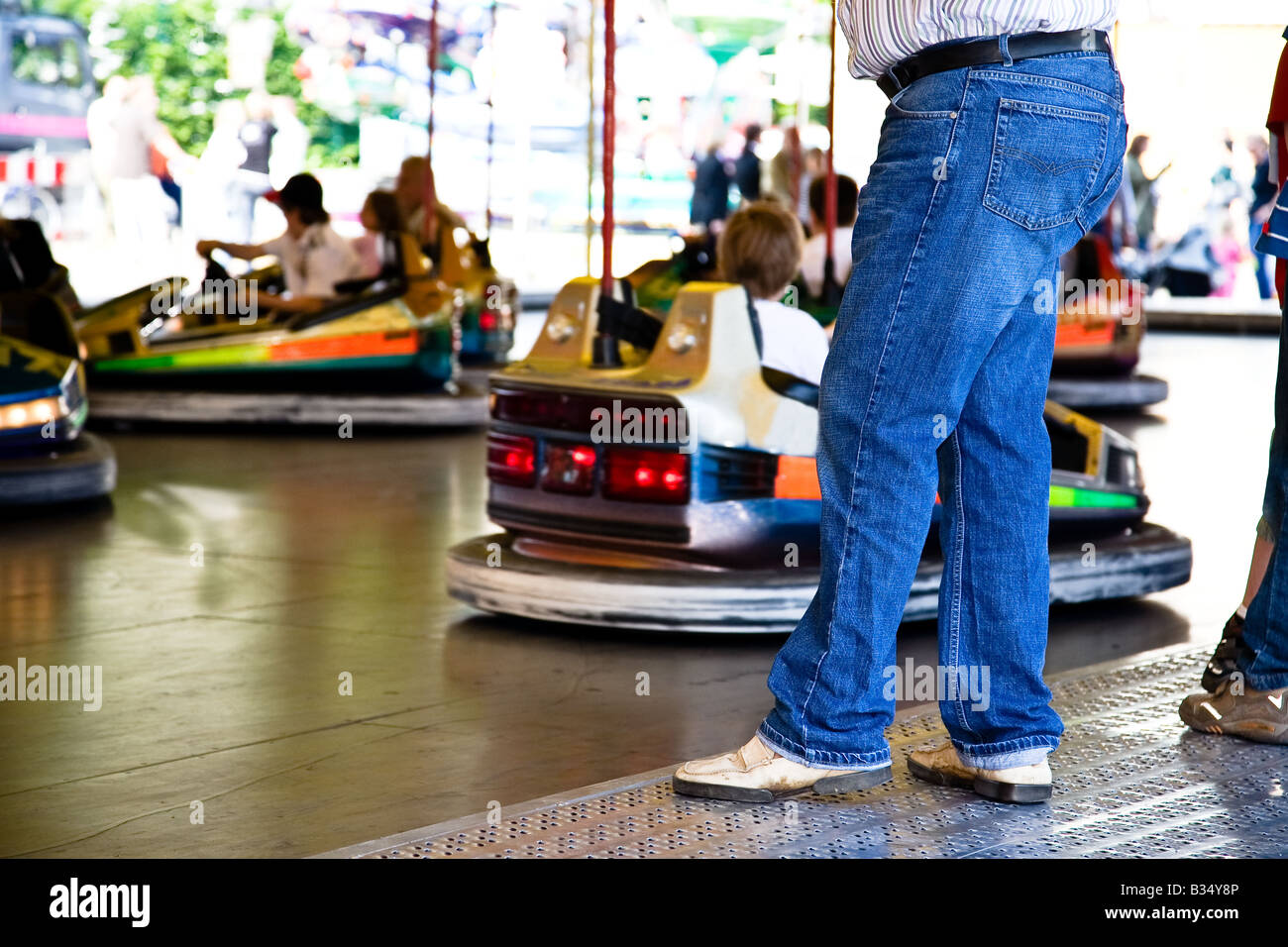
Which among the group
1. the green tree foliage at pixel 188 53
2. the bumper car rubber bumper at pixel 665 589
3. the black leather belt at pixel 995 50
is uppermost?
the green tree foliage at pixel 188 53

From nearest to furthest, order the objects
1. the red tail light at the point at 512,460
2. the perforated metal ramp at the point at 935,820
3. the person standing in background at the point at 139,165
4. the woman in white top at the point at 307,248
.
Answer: the perforated metal ramp at the point at 935,820 < the red tail light at the point at 512,460 < the woman in white top at the point at 307,248 < the person standing in background at the point at 139,165

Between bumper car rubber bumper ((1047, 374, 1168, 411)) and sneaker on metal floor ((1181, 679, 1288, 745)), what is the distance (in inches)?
214

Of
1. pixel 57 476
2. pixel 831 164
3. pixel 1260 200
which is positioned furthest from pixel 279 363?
pixel 1260 200

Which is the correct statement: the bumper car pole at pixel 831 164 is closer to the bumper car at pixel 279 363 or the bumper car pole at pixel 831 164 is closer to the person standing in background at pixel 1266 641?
the person standing in background at pixel 1266 641

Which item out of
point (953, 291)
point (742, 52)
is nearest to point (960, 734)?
point (953, 291)

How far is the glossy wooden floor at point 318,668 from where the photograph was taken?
2.39m

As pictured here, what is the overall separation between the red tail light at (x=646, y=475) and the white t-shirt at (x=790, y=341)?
28 centimetres

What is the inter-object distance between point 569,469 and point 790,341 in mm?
525

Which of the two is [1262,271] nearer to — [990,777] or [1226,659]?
[1226,659]

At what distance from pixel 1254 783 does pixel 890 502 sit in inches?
26.7

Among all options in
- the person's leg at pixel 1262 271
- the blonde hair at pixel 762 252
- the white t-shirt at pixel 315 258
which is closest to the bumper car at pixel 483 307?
the white t-shirt at pixel 315 258

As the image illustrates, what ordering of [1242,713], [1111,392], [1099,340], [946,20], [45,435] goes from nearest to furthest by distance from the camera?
1. [946,20]
2. [1242,713]
3. [45,435]
4. [1111,392]
5. [1099,340]

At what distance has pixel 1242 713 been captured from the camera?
249 centimetres
